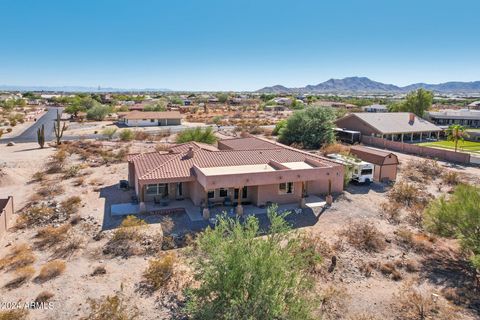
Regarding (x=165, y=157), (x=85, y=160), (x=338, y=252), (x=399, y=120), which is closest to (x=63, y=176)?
(x=85, y=160)

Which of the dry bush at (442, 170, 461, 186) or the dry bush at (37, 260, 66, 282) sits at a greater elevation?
the dry bush at (442, 170, 461, 186)

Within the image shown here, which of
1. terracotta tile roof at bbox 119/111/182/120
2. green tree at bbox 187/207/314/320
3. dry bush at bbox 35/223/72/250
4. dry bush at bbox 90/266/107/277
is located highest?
terracotta tile roof at bbox 119/111/182/120

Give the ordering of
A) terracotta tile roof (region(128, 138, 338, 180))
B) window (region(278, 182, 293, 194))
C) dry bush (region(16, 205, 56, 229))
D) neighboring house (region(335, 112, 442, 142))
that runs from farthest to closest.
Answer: neighboring house (region(335, 112, 442, 142))
window (region(278, 182, 293, 194))
terracotta tile roof (region(128, 138, 338, 180))
dry bush (region(16, 205, 56, 229))

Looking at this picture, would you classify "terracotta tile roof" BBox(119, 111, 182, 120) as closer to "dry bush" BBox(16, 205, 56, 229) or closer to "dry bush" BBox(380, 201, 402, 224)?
"dry bush" BBox(16, 205, 56, 229)

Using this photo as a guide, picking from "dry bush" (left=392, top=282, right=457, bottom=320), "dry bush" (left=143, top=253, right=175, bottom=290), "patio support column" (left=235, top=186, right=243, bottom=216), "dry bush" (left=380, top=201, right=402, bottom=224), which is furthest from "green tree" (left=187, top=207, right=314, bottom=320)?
"dry bush" (left=380, top=201, right=402, bottom=224)

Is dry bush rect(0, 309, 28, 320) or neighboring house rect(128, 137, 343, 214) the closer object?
dry bush rect(0, 309, 28, 320)

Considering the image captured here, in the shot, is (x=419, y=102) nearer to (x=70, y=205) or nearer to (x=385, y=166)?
(x=385, y=166)

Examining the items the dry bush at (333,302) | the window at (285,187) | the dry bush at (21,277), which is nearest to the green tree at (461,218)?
the dry bush at (333,302)

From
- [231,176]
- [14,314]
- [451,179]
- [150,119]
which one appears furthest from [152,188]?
[150,119]

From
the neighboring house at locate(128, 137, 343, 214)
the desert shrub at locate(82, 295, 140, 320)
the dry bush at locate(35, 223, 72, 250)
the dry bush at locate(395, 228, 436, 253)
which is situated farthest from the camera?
the neighboring house at locate(128, 137, 343, 214)
